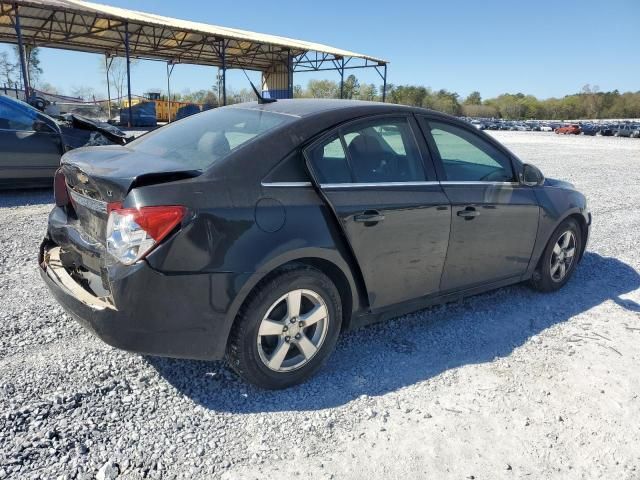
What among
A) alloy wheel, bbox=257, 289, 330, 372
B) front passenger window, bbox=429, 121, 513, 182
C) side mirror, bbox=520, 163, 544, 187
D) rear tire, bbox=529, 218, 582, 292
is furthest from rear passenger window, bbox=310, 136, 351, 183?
rear tire, bbox=529, 218, 582, 292

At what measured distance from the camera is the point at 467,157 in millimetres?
3779

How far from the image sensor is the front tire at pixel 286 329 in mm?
2605

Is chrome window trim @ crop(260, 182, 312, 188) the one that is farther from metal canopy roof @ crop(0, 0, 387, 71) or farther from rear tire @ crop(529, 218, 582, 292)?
metal canopy roof @ crop(0, 0, 387, 71)

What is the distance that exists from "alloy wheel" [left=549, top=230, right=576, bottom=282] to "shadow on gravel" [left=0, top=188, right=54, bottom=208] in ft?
Result: 22.1

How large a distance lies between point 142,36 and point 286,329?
29.1 m

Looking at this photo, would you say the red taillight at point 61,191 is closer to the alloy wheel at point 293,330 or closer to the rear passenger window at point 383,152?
the alloy wheel at point 293,330

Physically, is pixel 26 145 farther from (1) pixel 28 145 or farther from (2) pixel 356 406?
(2) pixel 356 406

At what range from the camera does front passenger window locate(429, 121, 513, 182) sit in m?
3.51

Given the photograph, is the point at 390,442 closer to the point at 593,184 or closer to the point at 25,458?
the point at 25,458

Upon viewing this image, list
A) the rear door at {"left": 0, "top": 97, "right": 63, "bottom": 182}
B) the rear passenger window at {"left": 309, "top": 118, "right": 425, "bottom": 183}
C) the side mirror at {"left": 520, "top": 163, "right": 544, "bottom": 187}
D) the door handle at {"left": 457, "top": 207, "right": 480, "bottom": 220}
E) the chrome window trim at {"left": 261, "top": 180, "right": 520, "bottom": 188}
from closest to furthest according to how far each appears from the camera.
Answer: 1. the chrome window trim at {"left": 261, "top": 180, "right": 520, "bottom": 188}
2. the rear passenger window at {"left": 309, "top": 118, "right": 425, "bottom": 183}
3. the door handle at {"left": 457, "top": 207, "right": 480, "bottom": 220}
4. the side mirror at {"left": 520, "top": 163, "right": 544, "bottom": 187}
5. the rear door at {"left": 0, "top": 97, "right": 63, "bottom": 182}

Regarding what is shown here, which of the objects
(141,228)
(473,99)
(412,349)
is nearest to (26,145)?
(141,228)

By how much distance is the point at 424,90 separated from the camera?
326 feet

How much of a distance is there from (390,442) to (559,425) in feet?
3.20

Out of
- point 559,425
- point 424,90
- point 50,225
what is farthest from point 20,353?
point 424,90
